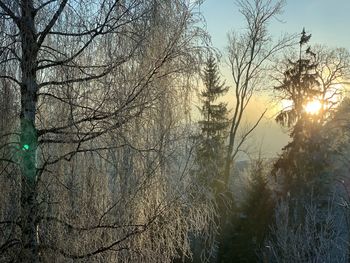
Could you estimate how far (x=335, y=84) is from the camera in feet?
85.8

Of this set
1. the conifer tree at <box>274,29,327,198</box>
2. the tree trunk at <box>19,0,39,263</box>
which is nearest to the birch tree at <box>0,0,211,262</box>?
the tree trunk at <box>19,0,39,263</box>

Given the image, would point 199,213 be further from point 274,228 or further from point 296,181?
point 296,181

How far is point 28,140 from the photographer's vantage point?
474cm

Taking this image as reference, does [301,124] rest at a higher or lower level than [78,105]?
higher

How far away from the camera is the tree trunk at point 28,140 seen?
15.3 ft

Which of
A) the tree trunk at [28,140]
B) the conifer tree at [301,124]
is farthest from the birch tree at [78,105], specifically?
the conifer tree at [301,124]

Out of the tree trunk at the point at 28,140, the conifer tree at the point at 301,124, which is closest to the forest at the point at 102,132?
the tree trunk at the point at 28,140

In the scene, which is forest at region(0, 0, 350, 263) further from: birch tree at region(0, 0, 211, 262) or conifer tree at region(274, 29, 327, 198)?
conifer tree at region(274, 29, 327, 198)

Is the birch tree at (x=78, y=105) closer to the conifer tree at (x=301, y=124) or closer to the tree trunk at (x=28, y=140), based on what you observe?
the tree trunk at (x=28, y=140)

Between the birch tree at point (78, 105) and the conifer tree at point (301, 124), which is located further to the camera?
the conifer tree at point (301, 124)

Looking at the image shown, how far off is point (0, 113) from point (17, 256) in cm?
132

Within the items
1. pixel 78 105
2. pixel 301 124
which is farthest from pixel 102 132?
pixel 301 124

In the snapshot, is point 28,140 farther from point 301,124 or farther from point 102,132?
point 301,124

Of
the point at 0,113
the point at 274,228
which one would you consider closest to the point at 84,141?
the point at 0,113
